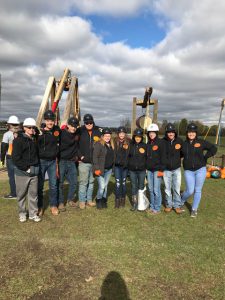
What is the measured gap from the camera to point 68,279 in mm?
3746

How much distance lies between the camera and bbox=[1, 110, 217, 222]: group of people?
5863 millimetres

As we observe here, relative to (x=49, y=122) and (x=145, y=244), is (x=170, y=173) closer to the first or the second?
(x=145, y=244)

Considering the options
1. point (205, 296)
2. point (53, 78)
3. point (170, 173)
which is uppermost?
point (53, 78)

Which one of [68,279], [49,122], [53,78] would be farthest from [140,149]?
[53,78]

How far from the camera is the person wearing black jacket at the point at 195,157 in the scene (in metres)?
6.08

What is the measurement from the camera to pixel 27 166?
5.51 metres

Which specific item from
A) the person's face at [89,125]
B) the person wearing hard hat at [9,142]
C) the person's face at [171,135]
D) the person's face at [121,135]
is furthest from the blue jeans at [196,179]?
the person wearing hard hat at [9,142]

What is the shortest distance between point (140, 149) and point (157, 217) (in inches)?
62.0

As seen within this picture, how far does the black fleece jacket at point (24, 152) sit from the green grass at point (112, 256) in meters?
1.24

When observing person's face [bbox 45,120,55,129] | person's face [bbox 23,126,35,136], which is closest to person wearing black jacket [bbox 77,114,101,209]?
person's face [bbox 45,120,55,129]

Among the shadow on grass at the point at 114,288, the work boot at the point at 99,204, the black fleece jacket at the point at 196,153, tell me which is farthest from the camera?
the work boot at the point at 99,204

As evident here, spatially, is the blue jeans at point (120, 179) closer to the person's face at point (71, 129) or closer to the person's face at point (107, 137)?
the person's face at point (107, 137)

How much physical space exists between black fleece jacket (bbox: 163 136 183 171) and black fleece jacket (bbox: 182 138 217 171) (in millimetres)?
143

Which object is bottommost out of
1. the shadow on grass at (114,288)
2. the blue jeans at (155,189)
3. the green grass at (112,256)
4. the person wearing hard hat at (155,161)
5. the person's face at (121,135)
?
the shadow on grass at (114,288)
